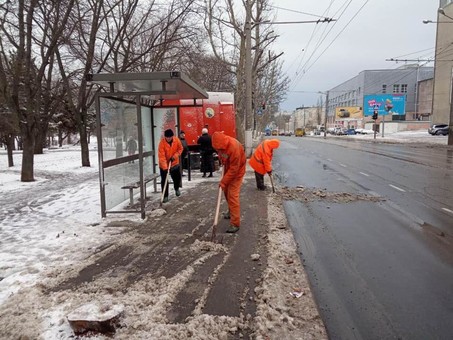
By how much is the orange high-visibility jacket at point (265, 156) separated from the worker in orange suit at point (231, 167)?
3.46m

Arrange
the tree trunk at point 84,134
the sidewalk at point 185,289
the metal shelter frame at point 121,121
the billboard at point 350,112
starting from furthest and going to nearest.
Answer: the billboard at point 350,112, the tree trunk at point 84,134, the metal shelter frame at point 121,121, the sidewalk at point 185,289

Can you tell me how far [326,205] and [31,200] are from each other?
7.12 meters

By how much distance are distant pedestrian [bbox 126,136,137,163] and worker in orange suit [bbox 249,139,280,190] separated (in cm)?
309

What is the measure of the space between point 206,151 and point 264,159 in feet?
11.8

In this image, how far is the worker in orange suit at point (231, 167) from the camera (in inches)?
234

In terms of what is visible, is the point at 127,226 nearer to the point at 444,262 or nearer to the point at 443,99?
the point at 444,262

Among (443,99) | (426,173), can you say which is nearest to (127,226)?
(426,173)

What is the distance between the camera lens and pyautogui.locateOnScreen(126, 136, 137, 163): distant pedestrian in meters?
8.40

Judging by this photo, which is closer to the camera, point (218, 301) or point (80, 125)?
point (218, 301)

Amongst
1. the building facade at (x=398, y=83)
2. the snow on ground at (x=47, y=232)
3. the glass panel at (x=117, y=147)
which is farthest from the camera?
the building facade at (x=398, y=83)

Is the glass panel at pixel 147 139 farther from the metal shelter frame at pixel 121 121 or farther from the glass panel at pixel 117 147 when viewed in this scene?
the glass panel at pixel 117 147

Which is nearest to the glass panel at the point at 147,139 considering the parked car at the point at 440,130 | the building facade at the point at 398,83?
the parked car at the point at 440,130

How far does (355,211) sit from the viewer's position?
7500 millimetres

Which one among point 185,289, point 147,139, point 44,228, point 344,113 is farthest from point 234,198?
point 344,113
